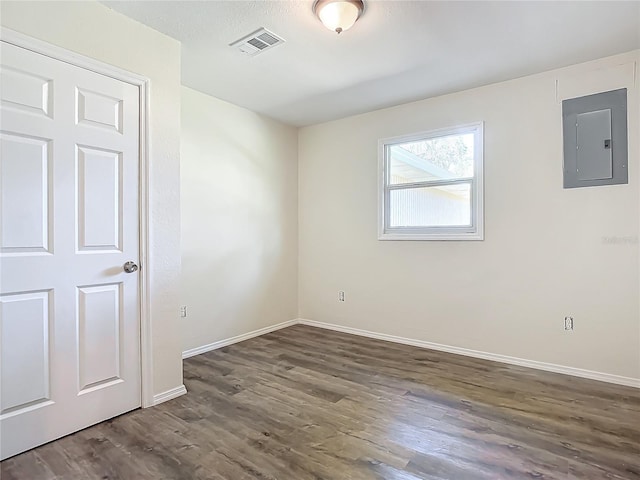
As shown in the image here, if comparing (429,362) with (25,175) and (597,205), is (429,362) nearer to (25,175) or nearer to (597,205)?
(597,205)

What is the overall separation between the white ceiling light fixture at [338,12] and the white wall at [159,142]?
111cm

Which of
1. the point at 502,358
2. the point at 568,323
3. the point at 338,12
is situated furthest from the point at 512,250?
the point at 338,12

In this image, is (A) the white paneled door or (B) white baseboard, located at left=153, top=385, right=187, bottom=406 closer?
(A) the white paneled door

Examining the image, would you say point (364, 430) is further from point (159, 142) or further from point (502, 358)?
point (159, 142)

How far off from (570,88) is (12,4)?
12.6 ft

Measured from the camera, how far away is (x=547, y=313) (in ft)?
10.1

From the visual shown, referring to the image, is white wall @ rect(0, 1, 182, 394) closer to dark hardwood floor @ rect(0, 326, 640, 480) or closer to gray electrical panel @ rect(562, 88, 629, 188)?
dark hardwood floor @ rect(0, 326, 640, 480)

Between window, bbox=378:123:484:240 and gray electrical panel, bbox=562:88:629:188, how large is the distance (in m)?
0.71

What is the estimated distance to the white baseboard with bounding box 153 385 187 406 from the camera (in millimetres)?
2424

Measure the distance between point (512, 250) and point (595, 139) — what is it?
1.09 meters

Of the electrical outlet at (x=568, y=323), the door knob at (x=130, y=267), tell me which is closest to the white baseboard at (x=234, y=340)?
the door knob at (x=130, y=267)

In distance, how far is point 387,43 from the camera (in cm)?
261

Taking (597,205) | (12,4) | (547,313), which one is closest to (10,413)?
(12,4)

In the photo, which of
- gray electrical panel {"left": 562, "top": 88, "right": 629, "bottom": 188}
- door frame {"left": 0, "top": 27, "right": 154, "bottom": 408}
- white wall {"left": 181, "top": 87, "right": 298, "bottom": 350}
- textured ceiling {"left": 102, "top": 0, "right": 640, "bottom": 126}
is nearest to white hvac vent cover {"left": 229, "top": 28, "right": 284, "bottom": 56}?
textured ceiling {"left": 102, "top": 0, "right": 640, "bottom": 126}
